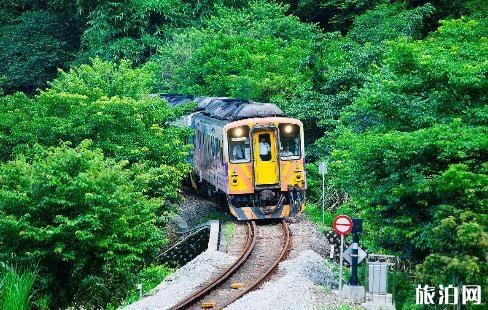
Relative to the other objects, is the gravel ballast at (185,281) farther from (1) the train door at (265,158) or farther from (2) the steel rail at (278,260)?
(1) the train door at (265,158)

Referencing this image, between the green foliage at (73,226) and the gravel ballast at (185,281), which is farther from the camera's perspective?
the green foliage at (73,226)

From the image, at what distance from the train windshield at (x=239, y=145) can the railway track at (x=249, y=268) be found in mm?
1730

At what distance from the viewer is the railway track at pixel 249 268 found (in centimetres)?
1574

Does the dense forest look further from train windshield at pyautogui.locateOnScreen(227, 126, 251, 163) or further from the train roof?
train windshield at pyautogui.locateOnScreen(227, 126, 251, 163)

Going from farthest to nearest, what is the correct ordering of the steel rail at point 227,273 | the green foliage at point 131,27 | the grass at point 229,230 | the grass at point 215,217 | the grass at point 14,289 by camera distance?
the green foliage at point 131,27
the grass at point 215,217
the grass at point 229,230
the steel rail at point 227,273
the grass at point 14,289

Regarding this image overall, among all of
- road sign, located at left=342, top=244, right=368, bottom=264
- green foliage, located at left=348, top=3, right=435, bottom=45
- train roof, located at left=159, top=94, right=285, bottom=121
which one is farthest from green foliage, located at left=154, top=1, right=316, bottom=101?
road sign, located at left=342, top=244, right=368, bottom=264

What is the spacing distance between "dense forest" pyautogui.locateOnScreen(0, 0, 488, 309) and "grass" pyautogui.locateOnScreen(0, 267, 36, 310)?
5 centimetres

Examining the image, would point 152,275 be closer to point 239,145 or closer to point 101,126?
point 239,145

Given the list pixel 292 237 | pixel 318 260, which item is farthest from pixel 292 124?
pixel 318 260

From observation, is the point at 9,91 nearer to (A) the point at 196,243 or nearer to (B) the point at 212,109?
(B) the point at 212,109

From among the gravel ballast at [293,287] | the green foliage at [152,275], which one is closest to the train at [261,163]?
the green foliage at [152,275]

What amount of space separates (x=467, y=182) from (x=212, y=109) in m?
12.6

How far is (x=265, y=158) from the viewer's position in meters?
22.6

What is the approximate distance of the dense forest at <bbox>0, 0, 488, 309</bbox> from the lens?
15.3 metres
